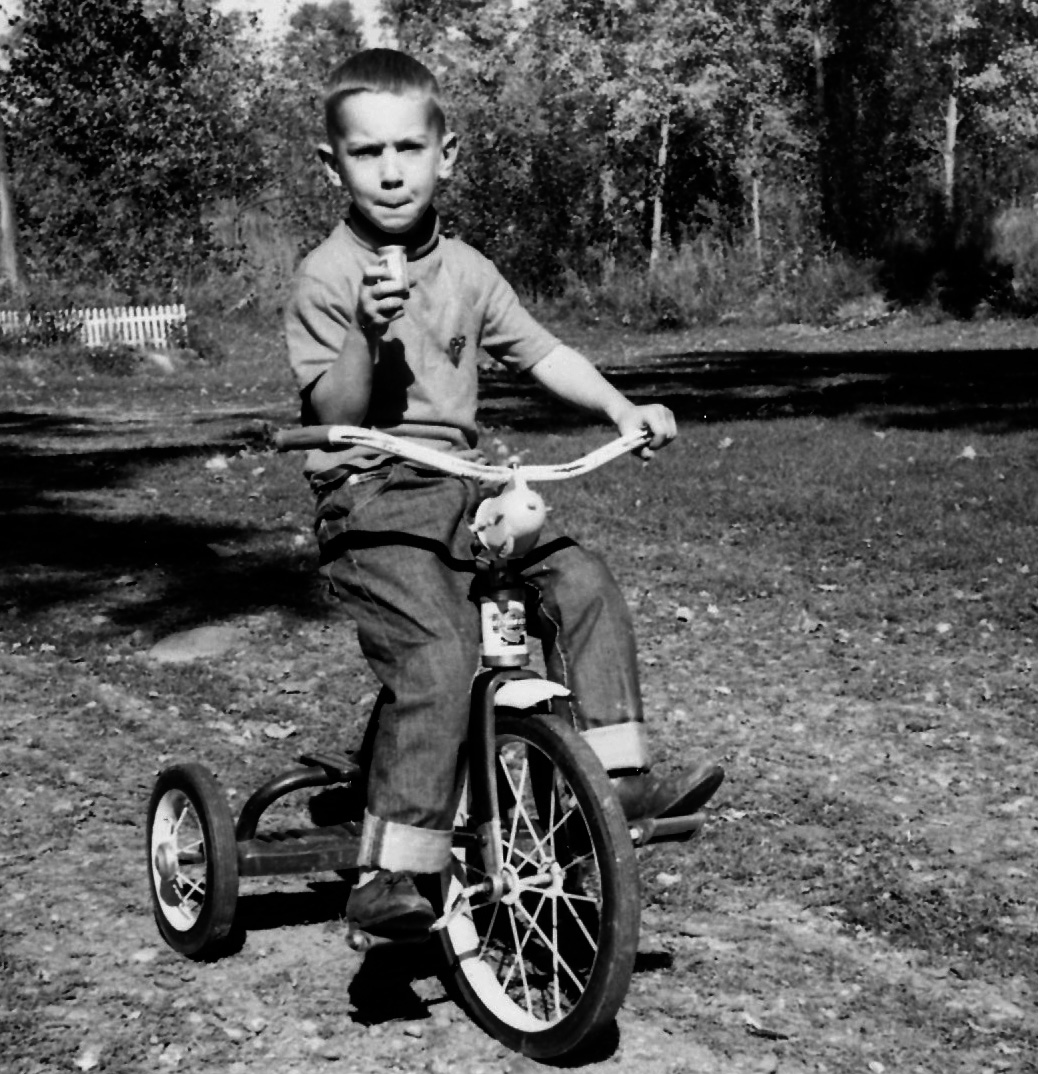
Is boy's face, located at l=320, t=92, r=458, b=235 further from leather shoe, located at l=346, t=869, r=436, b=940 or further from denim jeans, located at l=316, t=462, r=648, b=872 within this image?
leather shoe, located at l=346, t=869, r=436, b=940

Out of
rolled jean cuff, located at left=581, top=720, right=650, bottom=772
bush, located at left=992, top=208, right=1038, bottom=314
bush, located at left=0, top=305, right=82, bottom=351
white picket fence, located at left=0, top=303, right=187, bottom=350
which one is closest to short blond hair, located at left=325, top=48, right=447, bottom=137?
rolled jean cuff, located at left=581, top=720, right=650, bottom=772

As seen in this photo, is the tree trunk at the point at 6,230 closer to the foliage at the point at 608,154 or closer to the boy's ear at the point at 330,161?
the foliage at the point at 608,154

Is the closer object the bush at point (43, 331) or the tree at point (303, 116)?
the bush at point (43, 331)

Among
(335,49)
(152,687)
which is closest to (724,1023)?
(152,687)

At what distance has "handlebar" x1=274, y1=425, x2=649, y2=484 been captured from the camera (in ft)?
10.1

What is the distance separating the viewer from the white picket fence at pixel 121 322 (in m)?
23.7

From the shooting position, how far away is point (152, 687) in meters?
6.09

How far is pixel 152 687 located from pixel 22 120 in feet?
98.0

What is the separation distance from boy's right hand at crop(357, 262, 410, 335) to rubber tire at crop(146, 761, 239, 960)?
126cm

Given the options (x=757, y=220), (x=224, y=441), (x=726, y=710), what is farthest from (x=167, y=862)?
(x=757, y=220)

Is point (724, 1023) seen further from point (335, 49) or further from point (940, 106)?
point (335, 49)

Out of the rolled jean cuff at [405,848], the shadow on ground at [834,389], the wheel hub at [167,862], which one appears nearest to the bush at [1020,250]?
the shadow on ground at [834,389]

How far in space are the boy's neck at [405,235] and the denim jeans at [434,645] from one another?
491 millimetres

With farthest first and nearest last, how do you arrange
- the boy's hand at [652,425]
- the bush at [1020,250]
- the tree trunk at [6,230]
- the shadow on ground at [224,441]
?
the tree trunk at [6,230] → the bush at [1020,250] → the shadow on ground at [224,441] → the boy's hand at [652,425]
